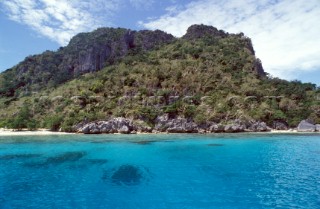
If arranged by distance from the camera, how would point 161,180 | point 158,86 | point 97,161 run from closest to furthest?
point 161,180 < point 97,161 < point 158,86

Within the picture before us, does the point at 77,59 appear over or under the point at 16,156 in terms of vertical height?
over

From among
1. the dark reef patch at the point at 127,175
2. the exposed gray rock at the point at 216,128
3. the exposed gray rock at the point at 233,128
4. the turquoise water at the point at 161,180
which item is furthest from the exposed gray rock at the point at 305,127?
the dark reef patch at the point at 127,175

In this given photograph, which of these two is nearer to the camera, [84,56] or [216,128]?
[216,128]

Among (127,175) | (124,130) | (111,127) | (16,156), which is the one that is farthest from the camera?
(111,127)

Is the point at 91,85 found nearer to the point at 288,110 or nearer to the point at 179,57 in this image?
the point at 179,57

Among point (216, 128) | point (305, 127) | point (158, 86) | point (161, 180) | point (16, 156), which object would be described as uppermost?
point (158, 86)

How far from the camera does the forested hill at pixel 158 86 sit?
57.7 m

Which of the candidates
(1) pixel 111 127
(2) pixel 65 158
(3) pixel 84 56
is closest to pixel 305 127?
(1) pixel 111 127

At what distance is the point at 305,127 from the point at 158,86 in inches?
1396

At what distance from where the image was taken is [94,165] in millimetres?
21375

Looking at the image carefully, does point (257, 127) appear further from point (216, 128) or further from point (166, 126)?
point (166, 126)

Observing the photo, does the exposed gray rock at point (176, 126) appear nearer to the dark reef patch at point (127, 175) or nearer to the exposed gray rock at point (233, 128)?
the exposed gray rock at point (233, 128)

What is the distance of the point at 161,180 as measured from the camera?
16.7m

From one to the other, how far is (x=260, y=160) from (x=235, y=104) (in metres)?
38.8
